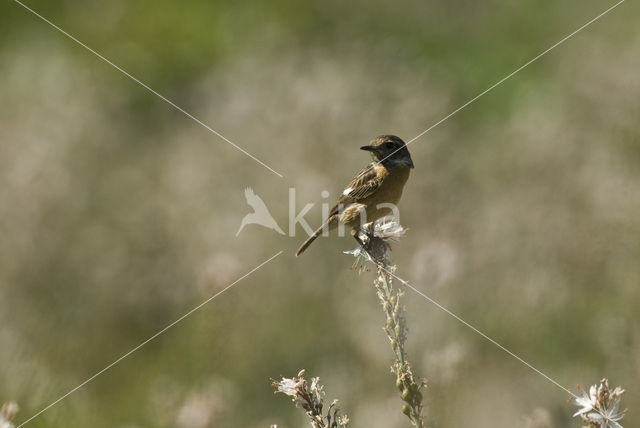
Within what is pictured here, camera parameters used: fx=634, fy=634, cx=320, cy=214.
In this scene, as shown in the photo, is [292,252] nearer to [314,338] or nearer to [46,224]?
[314,338]

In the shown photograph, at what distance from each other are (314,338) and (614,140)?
3105 mm

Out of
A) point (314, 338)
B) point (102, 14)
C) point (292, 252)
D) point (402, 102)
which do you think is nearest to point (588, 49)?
point (402, 102)

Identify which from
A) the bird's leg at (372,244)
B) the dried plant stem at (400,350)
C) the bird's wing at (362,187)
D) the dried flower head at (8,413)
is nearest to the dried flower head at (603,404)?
the dried plant stem at (400,350)

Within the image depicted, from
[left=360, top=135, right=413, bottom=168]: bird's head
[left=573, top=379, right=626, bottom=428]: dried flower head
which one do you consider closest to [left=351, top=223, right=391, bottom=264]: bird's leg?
[left=360, top=135, right=413, bottom=168]: bird's head

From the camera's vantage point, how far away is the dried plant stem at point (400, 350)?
2.09 m

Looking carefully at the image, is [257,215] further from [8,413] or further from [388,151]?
[8,413]

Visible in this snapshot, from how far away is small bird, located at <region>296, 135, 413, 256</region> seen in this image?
4562 mm

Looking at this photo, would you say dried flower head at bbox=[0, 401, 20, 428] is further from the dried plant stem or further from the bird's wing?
the bird's wing

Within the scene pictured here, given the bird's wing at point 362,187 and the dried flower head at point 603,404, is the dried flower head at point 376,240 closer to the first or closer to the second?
the bird's wing at point 362,187

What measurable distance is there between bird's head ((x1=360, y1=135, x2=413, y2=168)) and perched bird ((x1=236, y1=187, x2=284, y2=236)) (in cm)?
191

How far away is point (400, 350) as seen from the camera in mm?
2197

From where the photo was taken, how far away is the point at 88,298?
5.86 m

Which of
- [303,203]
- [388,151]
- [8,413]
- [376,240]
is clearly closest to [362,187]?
[388,151]

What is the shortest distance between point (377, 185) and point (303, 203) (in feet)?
5.96
